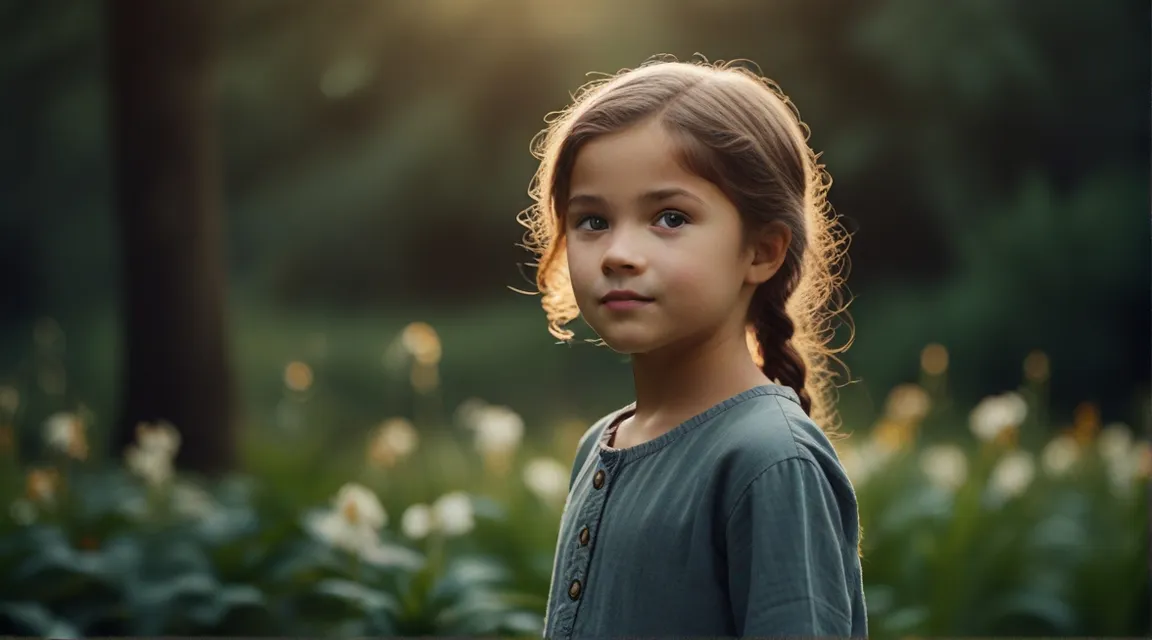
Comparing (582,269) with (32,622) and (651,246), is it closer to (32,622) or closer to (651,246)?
(651,246)

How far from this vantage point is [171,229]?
465 centimetres

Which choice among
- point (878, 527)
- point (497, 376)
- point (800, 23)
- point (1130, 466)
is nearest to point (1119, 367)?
point (1130, 466)

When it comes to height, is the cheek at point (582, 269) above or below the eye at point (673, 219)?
below

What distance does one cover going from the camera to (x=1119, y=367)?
452 cm

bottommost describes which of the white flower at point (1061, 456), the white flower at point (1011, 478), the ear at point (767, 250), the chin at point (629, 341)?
the chin at point (629, 341)

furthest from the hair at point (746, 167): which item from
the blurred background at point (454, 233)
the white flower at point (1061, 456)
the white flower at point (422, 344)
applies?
the white flower at point (1061, 456)

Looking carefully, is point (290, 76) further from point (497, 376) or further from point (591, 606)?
point (591, 606)

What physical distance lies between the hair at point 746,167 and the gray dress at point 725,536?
0.19 metres

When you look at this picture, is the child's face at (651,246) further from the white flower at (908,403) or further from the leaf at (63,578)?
the white flower at (908,403)

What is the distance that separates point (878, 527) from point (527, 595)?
1.23m

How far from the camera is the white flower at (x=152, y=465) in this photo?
165 inches

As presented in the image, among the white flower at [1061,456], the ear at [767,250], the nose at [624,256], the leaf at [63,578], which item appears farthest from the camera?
the white flower at [1061,456]

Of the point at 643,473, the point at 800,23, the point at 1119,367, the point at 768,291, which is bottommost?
the point at 643,473

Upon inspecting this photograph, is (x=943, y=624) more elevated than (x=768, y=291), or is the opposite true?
(x=768, y=291)
